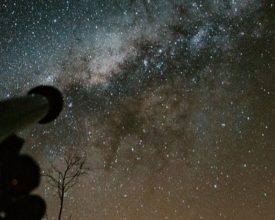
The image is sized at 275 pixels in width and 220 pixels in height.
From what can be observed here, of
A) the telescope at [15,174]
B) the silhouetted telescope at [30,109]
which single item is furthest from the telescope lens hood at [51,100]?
the telescope at [15,174]

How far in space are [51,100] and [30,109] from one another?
0.72ft

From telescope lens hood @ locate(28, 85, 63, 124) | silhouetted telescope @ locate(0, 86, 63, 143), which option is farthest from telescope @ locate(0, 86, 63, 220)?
telescope lens hood @ locate(28, 85, 63, 124)

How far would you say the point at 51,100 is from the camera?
2502mm

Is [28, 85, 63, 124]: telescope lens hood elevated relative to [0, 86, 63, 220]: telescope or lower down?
elevated

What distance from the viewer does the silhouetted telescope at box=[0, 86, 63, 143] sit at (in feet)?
6.23

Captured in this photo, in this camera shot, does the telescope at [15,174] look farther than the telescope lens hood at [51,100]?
No

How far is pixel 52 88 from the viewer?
8.09 ft

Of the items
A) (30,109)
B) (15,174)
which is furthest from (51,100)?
(15,174)

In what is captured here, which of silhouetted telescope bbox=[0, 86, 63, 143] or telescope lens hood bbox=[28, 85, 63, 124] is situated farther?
telescope lens hood bbox=[28, 85, 63, 124]

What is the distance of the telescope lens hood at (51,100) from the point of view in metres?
2.47

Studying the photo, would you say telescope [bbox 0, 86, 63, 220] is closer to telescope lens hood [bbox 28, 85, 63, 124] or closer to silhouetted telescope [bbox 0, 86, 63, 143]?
silhouetted telescope [bbox 0, 86, 63, 143]

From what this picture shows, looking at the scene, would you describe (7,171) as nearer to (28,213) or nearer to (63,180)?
(28,213)

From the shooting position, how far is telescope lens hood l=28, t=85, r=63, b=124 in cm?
247

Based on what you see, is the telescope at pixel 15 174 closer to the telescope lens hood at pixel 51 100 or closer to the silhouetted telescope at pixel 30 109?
the silhouetted telescope at pixel 30 109
